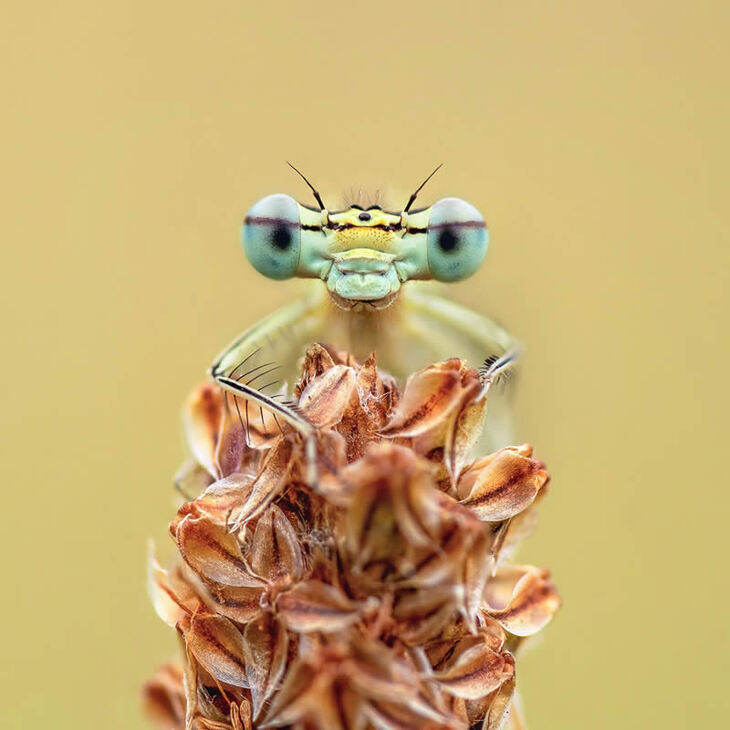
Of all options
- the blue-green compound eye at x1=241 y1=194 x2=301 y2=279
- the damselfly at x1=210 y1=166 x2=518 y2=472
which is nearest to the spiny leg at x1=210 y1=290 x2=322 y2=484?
the damselfly at x1=210 y1=166 x2=518 y2=472

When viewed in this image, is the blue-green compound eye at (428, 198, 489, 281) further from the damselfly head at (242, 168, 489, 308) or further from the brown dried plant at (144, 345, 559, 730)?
the brown dried plant at (144, 345, 559, 730)

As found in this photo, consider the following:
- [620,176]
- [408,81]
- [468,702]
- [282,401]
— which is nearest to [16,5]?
[408,81]

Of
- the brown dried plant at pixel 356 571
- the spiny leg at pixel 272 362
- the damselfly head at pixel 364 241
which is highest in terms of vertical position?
the damselfly head at pixel 364 241

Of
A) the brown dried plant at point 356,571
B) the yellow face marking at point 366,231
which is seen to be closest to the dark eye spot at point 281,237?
the yellow face marking at point 366,231

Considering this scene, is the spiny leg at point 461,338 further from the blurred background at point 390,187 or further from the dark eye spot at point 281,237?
the dark eye spot at point 281,237

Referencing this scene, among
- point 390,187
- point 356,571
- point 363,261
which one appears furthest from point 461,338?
point 356,571
